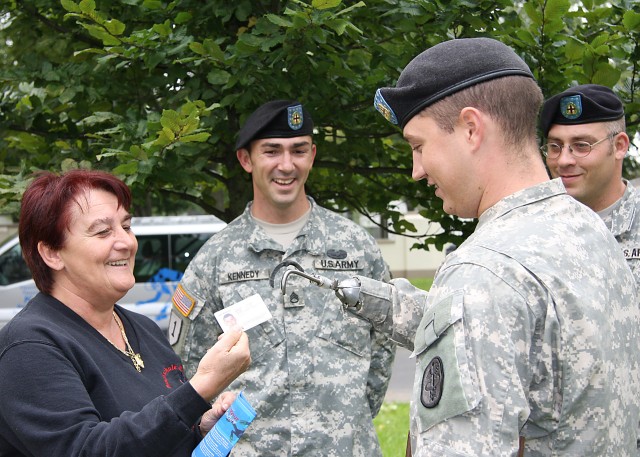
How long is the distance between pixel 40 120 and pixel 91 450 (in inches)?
80.5

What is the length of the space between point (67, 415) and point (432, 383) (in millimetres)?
1060

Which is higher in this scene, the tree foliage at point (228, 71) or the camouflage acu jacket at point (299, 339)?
the tree foliage at point (228, 71)

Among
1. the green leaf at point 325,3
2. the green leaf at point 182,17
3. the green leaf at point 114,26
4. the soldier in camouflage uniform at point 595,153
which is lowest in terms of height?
the soldier in camouflage uniform at point 595,153

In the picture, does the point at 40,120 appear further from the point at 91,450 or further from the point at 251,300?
the point at 91,450

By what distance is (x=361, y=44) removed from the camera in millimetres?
3422

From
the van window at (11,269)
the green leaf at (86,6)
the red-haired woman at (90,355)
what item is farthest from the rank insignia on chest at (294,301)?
the van window at (11,269)

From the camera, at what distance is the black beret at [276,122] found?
3406mm

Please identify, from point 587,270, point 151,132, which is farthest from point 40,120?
point 587,270

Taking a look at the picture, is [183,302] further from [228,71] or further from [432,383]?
[432,383]

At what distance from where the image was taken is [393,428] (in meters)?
6.82

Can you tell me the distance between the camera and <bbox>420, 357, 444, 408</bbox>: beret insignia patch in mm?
1476

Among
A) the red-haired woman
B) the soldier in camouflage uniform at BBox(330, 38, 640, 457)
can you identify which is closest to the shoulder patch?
the red-haired woman

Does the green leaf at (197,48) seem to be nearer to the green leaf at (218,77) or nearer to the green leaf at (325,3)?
the green leaf at (218,77)

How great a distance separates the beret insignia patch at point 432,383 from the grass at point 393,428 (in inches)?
182
